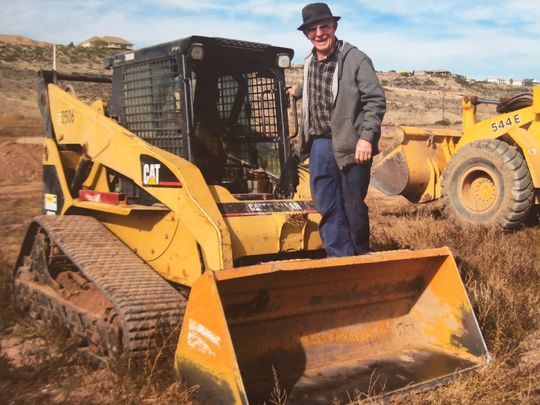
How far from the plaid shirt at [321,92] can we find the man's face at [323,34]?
63 mm

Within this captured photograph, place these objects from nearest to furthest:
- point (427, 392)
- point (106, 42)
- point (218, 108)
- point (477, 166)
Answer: point (427, 392)
point (218, 108)
point (477, 166)
point (106, 42)

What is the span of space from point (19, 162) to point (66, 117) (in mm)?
10770

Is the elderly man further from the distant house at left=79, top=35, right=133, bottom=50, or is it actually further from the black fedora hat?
the distant house at left=79, top=35, right=133, bottom=50

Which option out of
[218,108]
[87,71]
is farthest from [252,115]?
[87,71]

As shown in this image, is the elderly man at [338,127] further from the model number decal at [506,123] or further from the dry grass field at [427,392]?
the model number decal at [506,123]

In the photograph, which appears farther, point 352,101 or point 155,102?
point 155,102

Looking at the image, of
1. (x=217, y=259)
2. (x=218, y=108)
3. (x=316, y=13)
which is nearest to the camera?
(x=217, y=259)

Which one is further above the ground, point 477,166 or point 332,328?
point 477,166

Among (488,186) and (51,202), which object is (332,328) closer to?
(51,202)

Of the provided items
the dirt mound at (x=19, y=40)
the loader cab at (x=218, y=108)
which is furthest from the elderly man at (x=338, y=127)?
the dirt mound at (x=19, y=40)

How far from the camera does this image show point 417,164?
30.5ft

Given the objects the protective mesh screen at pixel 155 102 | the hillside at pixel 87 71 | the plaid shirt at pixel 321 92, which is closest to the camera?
the plaid shirt at pixel 321 92

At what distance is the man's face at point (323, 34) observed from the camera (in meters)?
4.60

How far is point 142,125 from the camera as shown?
545 cm
